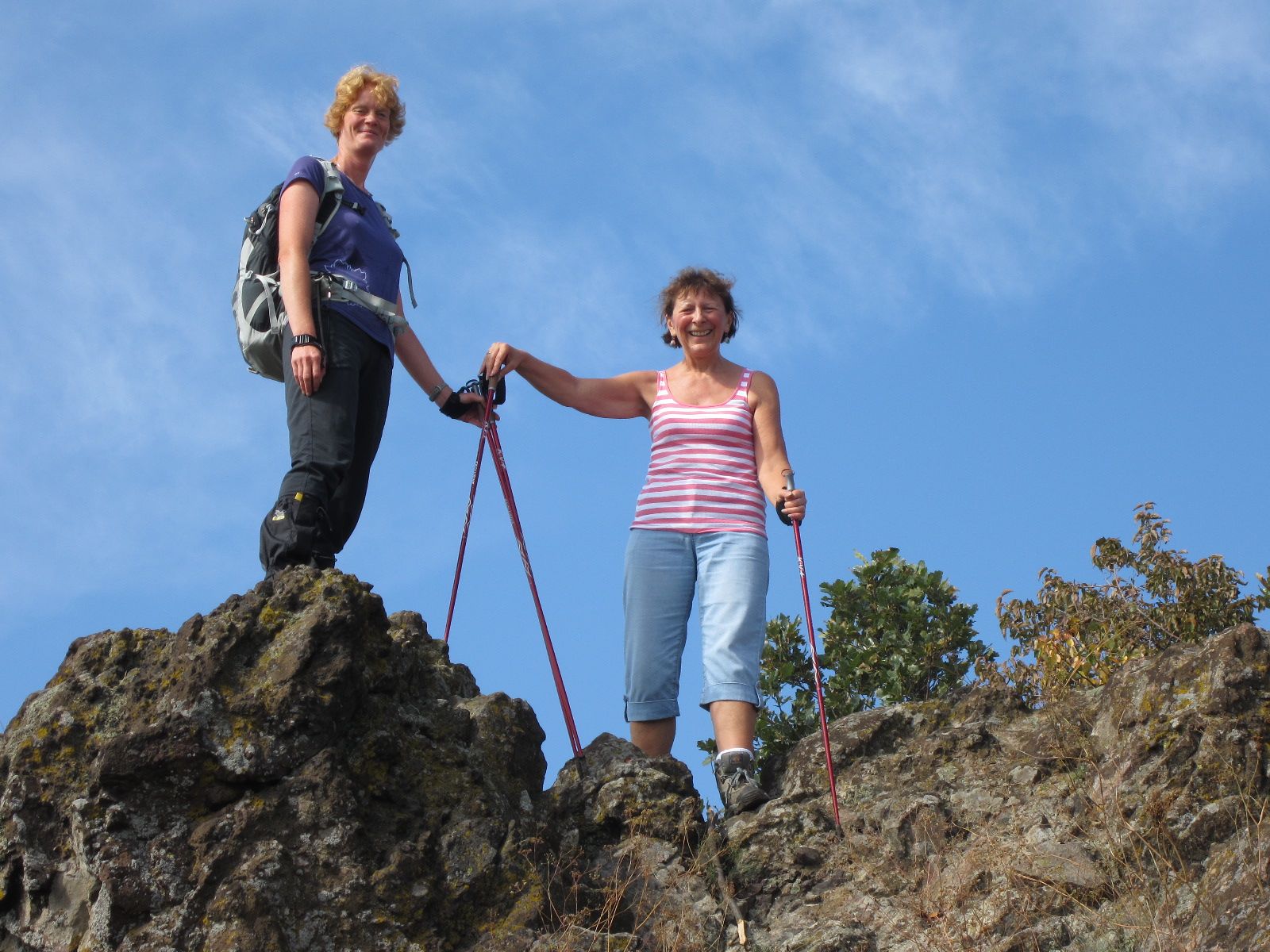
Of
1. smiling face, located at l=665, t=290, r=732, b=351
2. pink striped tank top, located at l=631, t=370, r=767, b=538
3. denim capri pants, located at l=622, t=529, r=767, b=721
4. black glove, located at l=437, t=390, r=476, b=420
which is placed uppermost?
smiling face, located at l=665, t=290, r=732, b=351

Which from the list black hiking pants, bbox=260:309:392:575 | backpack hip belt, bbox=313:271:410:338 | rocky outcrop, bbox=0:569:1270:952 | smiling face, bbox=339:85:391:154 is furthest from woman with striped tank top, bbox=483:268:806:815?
smiling face, bbox=339:85:391:154

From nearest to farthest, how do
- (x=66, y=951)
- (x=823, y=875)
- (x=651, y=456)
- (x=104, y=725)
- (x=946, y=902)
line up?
(x=66, y=951), (x=104, y=725), (x=946, y=902), (x=823, y=875), (x=651, y=456)

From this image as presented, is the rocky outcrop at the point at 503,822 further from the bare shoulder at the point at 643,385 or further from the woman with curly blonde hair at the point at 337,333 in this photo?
the bare shoulder at the point at 643,385

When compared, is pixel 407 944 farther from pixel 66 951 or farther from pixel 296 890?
pixel 66 951

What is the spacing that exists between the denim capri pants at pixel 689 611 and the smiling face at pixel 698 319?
4.06 ft

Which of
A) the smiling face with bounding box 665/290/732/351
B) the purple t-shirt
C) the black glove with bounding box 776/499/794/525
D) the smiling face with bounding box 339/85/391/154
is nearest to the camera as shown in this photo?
the purple t-shirt

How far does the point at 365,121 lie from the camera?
7438 millimetres

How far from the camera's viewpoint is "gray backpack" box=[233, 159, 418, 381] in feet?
22.8

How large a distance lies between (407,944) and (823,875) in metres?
2.22

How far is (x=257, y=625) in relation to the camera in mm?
6000

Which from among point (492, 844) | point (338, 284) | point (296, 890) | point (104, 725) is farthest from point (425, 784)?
point (338, 284)

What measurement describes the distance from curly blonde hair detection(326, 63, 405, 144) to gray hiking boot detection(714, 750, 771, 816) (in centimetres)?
378

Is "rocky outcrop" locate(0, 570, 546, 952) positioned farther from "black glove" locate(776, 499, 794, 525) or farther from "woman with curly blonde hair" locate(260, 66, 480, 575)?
"black glove" locate(776, 499, 794, 525)

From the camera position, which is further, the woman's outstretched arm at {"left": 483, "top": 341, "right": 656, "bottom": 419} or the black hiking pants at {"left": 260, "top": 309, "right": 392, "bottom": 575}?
the woman's outstretched arm at {"left": 483, "top": 341, "right": 656, "bottom": 419}
